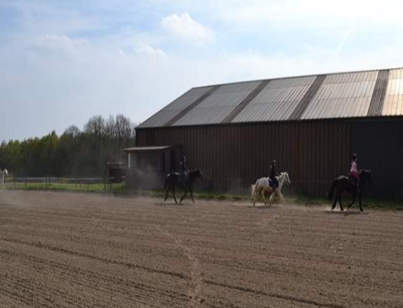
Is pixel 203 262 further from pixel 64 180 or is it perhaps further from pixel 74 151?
pixel 74 151

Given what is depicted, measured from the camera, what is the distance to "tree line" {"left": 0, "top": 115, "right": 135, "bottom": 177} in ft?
262

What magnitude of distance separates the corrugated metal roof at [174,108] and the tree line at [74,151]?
29665mm

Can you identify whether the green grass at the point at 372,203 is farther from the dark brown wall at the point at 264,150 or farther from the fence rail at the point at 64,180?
the fence rail at the point at 64,180

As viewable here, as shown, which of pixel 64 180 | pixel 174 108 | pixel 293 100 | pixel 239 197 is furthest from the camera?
pixel 64 180

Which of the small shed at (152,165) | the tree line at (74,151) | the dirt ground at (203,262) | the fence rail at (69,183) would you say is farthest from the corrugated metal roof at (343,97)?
the tree line at (74,151)

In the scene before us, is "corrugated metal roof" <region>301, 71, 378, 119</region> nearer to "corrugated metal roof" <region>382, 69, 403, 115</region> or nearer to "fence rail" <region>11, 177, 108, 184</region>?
"corrugated metal roof" <region>382, 69, 403, 115</region>

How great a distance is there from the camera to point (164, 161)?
38688mm

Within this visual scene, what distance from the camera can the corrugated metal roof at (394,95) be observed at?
29.7m

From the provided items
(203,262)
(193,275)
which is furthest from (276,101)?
(193,275)

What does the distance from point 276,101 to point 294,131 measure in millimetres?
4743

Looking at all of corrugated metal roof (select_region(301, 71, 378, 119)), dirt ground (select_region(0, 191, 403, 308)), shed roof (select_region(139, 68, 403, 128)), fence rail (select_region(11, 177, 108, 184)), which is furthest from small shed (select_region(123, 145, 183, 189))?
dirt ground (select_region(0, 191, 403, 308))

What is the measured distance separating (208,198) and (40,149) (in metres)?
67.3

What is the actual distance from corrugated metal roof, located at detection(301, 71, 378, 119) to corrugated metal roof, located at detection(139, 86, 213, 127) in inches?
421

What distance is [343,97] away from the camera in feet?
111
